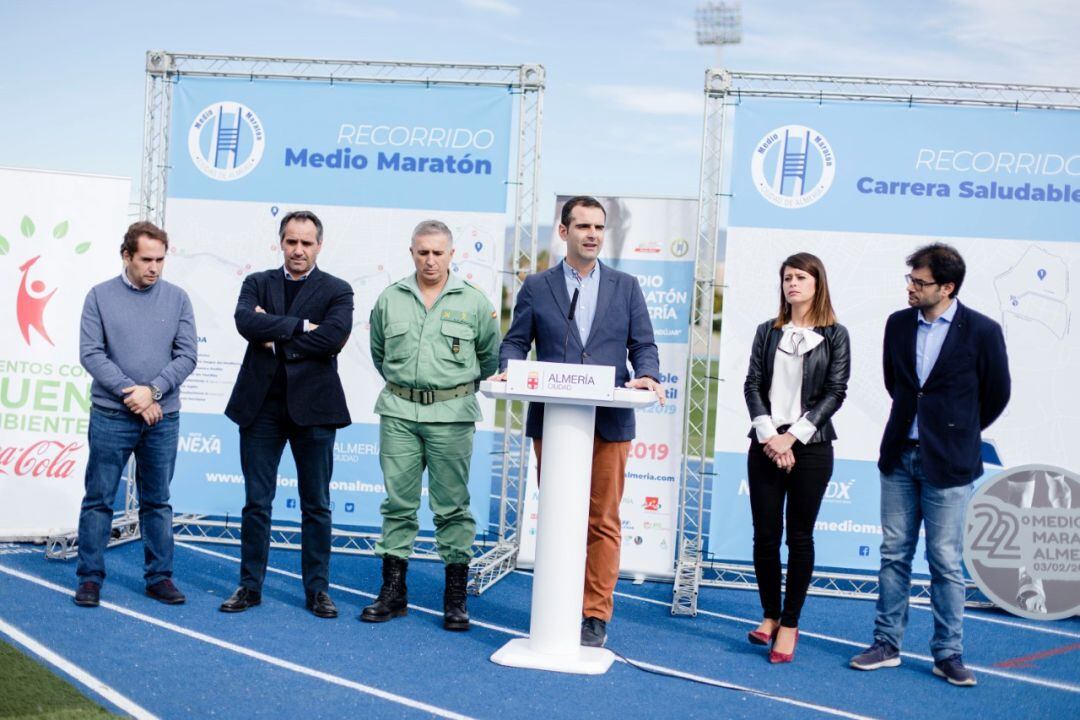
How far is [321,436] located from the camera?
5.30m

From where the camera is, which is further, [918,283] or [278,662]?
[918,283]

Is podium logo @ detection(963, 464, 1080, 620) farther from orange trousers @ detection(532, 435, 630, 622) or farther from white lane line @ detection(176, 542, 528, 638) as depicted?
white lane line @ detection(176, 542, 528, 638)

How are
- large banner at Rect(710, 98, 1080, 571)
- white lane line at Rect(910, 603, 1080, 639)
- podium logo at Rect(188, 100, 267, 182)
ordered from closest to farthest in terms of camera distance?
white lane line at Rect(910, 603, 1080, 639)
large banner at Rect(710, 98, 1080, 571)
podium logo at Rect(188, 100, 267, 182)

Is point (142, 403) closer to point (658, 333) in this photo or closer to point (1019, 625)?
point (658, 333)

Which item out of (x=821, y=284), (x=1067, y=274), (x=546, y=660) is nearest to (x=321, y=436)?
(x=546, y=660)

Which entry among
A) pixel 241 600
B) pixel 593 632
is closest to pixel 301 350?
pixel 241 600

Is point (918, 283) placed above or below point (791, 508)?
above

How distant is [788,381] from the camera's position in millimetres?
4809

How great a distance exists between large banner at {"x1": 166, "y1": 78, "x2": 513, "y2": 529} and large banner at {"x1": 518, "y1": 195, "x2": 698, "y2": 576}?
60cm

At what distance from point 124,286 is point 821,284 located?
3.24 meters

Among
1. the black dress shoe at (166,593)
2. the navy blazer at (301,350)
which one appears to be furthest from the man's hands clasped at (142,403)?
the black dress shoe at (166,593)

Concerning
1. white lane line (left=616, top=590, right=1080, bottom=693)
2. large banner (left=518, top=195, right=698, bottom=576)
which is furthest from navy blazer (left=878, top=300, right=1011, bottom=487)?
large banner (left=518, top=195, right=698, bottom=576)

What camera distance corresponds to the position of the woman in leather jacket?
4746 millimetres

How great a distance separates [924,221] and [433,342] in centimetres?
292
